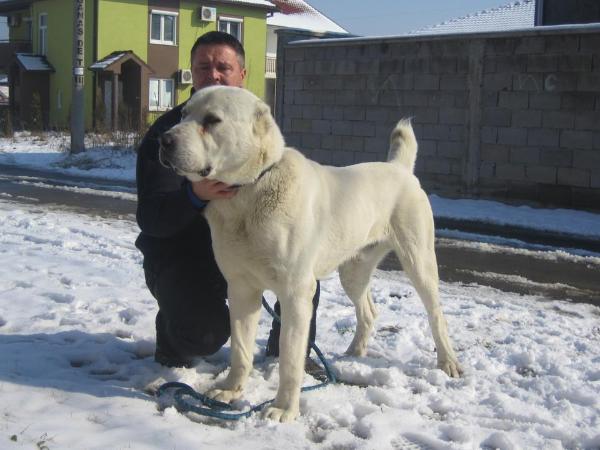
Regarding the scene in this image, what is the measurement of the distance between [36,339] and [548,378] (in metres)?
2.72

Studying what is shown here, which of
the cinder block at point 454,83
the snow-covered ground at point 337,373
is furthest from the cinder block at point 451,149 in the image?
the snow-covered ground at point 337,373

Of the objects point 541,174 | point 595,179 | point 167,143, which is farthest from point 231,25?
point 167,143

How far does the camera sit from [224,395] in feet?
11.3

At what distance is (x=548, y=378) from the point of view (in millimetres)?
3719

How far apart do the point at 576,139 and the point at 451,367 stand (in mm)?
7138

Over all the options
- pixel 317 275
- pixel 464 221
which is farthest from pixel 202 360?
pixel 464 221

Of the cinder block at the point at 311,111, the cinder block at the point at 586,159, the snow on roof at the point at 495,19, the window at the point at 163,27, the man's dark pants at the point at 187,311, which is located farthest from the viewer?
the window at the point at 163,27

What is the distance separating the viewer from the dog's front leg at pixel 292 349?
3166mm

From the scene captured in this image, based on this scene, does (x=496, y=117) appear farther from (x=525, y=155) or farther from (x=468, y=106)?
(x=525, y=155)

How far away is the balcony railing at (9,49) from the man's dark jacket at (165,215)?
3066cm

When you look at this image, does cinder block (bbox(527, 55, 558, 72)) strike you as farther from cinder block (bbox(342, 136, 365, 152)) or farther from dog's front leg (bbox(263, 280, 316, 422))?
dog's front leg (bbox(263, 280, 316, 422))

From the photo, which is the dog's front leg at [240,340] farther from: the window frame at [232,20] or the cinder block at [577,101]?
the window frame at [232,20]

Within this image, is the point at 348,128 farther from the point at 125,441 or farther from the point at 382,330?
the point at 125,441

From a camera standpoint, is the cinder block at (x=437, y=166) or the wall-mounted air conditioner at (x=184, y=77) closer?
the cinder block at (x=437, y=166)
